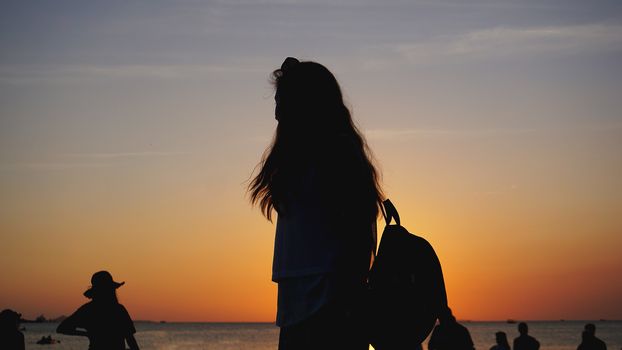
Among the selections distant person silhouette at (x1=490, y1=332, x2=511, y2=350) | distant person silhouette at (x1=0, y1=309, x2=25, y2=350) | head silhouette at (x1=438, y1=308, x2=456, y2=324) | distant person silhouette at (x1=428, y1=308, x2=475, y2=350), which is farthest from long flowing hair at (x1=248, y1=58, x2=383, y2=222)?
distant person silhouette at (x1=490, y1=332, x2=511, y2=350)

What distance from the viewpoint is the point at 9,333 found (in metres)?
10.7

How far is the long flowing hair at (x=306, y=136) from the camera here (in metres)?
3.34

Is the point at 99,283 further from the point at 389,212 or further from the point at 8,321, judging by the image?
the point at 389,212

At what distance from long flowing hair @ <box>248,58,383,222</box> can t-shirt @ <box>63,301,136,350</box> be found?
516 centimetres

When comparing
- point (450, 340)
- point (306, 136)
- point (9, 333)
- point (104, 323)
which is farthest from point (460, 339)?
point (306, 136)

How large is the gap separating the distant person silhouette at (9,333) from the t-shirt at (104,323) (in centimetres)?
259

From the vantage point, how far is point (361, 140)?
3.47 metres

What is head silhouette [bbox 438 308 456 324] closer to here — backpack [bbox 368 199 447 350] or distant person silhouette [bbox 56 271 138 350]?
backpack [bbox 368 199 447 350]

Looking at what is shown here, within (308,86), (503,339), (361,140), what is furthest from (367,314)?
(503,339)

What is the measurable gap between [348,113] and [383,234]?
621 mm

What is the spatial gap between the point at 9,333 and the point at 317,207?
8.43m

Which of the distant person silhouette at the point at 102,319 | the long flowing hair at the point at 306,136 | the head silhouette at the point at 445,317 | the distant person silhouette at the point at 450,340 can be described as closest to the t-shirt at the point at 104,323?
the distant person silhouette at the point at 102,319

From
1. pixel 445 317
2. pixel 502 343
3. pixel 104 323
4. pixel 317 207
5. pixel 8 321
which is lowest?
pixel 502 343

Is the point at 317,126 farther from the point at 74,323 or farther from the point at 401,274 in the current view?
the point at 74,323
